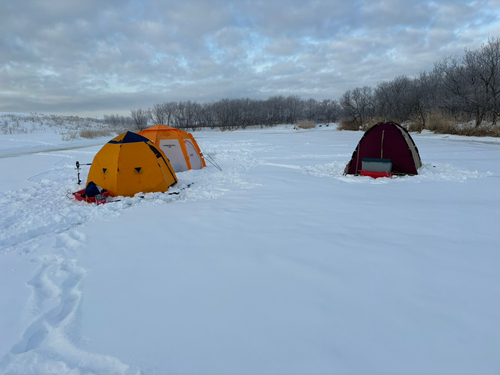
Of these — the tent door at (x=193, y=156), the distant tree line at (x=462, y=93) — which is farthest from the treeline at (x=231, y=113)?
the tent door at (x=193, y=156)

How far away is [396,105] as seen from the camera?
37562 mm

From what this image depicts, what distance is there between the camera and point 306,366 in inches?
67.4

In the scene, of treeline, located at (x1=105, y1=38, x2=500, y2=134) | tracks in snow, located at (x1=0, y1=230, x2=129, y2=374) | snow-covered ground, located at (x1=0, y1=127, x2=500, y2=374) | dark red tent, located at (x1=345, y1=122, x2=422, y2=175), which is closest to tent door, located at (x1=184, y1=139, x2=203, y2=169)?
snow-covered ground, located at (x1=0, y1=127, x2=500, y2=374)

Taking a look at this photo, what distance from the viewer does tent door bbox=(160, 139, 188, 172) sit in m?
8.88

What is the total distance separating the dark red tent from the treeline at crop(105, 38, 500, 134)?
1947cm

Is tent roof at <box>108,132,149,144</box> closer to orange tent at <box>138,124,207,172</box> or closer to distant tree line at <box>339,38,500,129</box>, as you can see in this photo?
orange tent at <box>138,124,207,172</box>

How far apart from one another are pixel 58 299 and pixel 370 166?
7.13 meters

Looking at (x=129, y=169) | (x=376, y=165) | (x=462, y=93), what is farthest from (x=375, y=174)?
(x=462, y=93)

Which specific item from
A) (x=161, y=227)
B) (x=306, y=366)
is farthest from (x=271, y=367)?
(x=161, y=227)

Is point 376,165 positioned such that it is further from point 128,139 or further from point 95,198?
point 95,198

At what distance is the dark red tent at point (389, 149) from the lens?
23.6ft

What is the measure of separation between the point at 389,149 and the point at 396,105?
36089 mm

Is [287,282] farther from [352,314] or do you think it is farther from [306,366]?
[306,366]

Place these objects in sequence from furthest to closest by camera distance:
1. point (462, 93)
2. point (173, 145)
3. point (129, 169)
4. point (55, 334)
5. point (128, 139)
Answer: point (462, 93) → point (173, 145) → point (128, 139) → point (129, 169) → point (55, 334)
